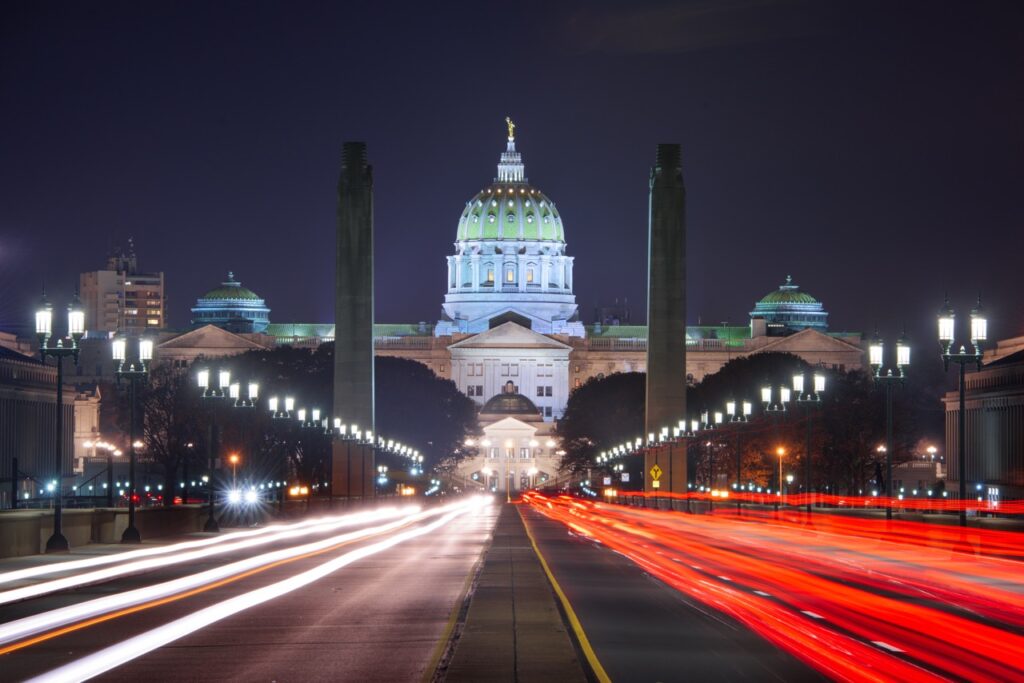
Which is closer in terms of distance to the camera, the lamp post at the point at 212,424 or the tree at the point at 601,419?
the lamp post at the point at 212,424

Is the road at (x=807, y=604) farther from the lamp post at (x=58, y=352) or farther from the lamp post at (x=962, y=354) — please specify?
the lamp post at (x=58, y=352)

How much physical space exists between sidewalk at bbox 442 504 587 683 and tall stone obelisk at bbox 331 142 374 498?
87.5 metres

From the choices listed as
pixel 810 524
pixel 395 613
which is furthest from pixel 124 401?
pixel 395 613

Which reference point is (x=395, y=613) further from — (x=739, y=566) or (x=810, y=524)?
(x=810, y=524)

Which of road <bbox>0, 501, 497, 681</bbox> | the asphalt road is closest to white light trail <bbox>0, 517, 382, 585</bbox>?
road <bbox>0, 501, 497, 681</bbox>

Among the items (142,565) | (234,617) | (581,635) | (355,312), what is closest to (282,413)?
(355,312)

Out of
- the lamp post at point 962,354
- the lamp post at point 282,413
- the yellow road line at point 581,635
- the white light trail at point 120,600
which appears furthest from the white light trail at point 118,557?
the lamp post at point 282,413

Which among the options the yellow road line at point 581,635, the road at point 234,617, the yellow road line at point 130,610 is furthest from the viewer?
the yellow road line at point 130,610

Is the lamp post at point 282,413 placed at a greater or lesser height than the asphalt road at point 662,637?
greater

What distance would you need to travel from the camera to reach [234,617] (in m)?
26.2

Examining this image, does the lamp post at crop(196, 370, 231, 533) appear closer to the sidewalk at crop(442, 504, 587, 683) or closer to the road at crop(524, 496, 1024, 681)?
the road at crop(524, 496, 1024, 681)

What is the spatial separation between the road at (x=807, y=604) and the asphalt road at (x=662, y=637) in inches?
0.9

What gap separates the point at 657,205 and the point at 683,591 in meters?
91.0

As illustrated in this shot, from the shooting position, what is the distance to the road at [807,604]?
2047cm
